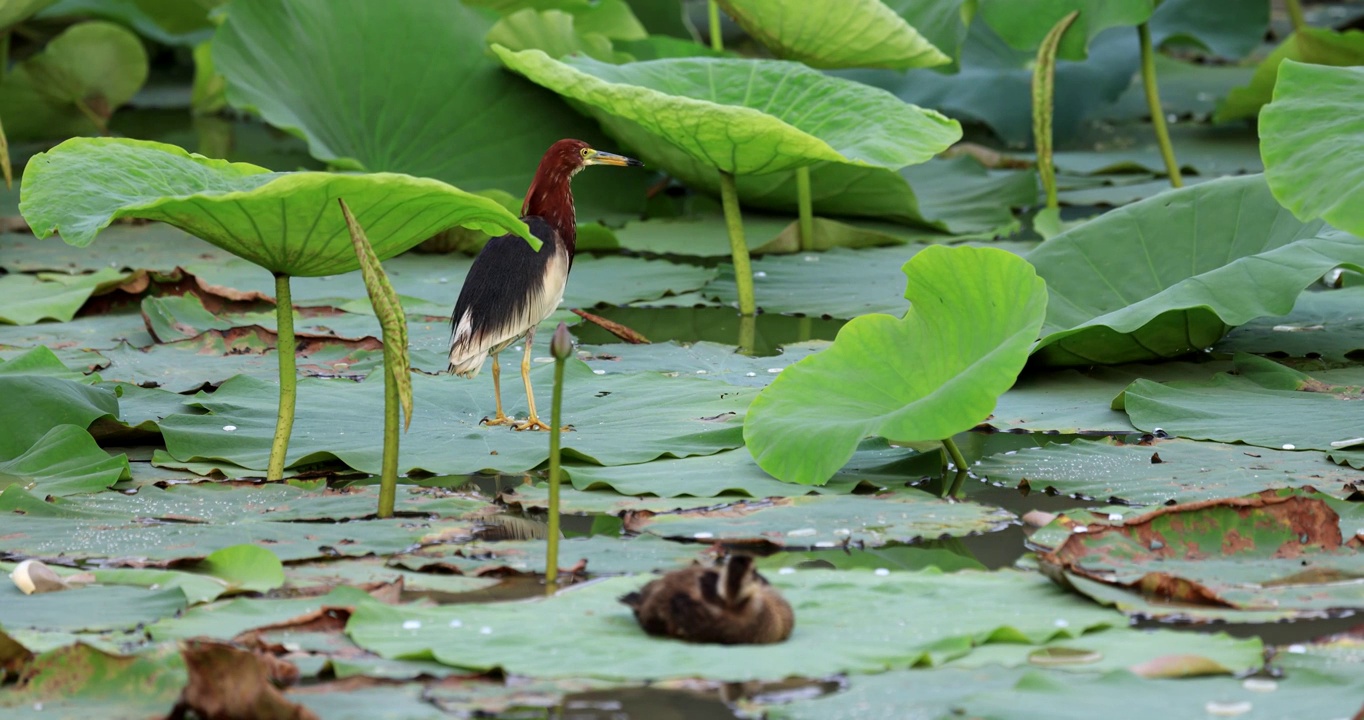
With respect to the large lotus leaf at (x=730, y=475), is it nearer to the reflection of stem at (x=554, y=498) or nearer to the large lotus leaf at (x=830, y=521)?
the large lotus leaf at (x=830, y=521)

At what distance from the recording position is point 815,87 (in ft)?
15.2

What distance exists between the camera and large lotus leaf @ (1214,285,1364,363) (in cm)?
379

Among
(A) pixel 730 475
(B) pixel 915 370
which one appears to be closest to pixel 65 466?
(A) pixel 730 475

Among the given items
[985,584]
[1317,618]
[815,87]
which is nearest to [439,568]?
[985,584]

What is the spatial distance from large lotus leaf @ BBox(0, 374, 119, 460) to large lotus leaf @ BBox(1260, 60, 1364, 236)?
99.0 inches

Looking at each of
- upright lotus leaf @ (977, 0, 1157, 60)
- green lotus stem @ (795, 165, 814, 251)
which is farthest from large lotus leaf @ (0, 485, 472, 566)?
upright lotus leaf @ (977, 0, 1157, 60)

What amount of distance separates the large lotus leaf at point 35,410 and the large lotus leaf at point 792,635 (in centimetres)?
132

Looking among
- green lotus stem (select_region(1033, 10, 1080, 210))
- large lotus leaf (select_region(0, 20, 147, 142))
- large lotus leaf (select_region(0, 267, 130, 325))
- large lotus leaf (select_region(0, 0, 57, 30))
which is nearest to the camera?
large lotus leaf (select_region(0, 267, 130, 325))

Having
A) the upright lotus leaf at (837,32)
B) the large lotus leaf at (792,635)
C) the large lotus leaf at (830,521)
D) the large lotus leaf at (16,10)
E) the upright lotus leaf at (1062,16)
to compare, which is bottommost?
the large lotus leaf at (792,635)

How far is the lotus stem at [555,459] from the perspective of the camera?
2211 mm

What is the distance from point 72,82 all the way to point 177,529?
5.86 meters

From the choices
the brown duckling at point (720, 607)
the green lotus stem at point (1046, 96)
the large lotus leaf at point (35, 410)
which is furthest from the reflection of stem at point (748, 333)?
the brown duckling at point (720, 607)

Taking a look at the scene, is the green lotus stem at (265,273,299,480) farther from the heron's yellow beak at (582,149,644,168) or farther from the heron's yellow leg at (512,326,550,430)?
the heron's yellow beak at (582,149,644,168)

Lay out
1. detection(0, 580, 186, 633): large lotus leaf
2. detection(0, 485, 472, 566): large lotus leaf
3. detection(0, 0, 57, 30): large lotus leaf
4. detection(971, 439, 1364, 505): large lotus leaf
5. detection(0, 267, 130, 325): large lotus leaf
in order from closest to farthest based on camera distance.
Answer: detection(0, 580, 186, 633): large lotus leaf < detection(0, 485, 472, 566): large lotus leaf < detection(971, 439, 1364, 505): large lotus leaf < detection(0, 267, 130, 325): large lotus leaf < detection(0, 0, 57, 30): large lotus leaf
